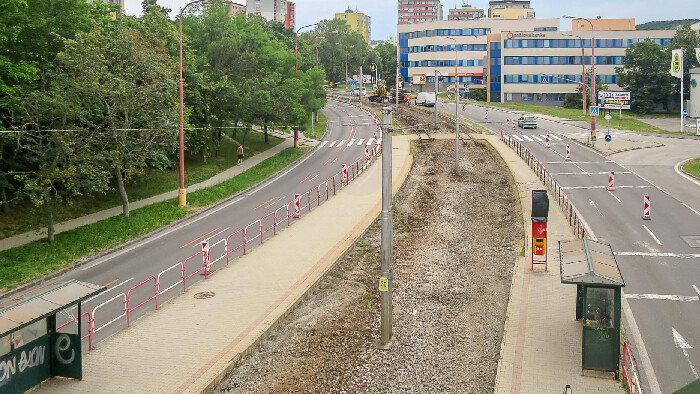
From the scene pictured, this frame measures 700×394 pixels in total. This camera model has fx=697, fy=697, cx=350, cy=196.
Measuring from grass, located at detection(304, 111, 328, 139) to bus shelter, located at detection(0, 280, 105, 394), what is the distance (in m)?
43.6

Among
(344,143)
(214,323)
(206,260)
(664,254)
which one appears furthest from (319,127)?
(214,323)

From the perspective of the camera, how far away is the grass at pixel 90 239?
23.9 meters

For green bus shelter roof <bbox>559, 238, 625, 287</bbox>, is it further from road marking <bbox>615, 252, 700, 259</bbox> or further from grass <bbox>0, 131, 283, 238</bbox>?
grass <bbox>0, 131, 283, 238</bbox>

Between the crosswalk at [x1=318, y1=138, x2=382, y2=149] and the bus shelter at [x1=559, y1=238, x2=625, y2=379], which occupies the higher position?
the crosswalk at [x1=318, y1=138, x2=382, y2=149]

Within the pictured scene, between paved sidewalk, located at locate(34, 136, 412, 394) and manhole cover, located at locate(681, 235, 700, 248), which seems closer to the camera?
paved sidewalk, located at locate(34, 136, 412, 394)

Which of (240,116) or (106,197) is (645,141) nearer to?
(240,116)

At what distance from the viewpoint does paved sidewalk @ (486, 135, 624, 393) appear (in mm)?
14164

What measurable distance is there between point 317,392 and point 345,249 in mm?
11703

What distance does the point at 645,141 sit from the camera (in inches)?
2309

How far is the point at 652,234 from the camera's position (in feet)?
93.0

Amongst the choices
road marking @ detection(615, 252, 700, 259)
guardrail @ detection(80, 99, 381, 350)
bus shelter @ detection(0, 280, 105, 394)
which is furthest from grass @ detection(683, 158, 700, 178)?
bus shelter @ detection(0, 280, 105, 394)

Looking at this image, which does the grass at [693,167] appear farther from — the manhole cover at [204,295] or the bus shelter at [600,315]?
the manhole cover at [204,295]

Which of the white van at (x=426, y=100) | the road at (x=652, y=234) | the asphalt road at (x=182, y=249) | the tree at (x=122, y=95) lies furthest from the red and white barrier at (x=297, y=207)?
the white van at (x=426, y=100)

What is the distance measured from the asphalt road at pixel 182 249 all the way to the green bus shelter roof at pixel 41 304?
2.03ft
